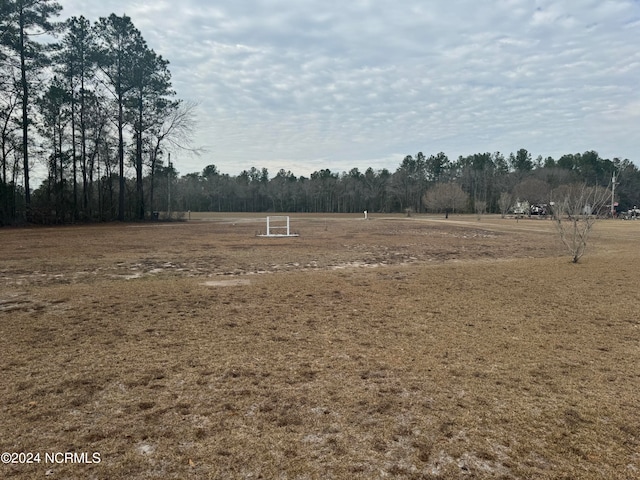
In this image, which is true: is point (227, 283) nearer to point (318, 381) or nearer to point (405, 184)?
point (318, 381)

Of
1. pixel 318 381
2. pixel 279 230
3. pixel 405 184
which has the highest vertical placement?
pixel 405 184

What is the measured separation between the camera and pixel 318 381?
3.72 meters

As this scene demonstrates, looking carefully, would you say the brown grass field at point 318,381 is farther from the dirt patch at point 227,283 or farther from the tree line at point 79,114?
the tree line at point 79,114

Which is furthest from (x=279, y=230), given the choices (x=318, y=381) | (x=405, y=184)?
(x=405, y=184)

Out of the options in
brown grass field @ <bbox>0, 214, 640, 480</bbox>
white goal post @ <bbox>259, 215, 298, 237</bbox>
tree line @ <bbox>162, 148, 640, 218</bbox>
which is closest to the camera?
brown grass field @ <bbox>0, 214, 640, 480</bbox>

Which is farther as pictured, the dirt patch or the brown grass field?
the dirt patch

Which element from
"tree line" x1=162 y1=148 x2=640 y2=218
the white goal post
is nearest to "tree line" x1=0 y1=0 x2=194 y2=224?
the white goal post

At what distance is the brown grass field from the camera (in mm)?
2520

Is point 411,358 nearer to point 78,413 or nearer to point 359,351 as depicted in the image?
point 359,351

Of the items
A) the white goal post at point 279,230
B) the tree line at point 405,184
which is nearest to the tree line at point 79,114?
the white goal post at point 279,230

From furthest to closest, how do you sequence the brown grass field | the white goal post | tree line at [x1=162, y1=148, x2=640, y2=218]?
tree line at [x1=162, y1=148, x2=640, y2=218] → the white goal post → the brown grass field

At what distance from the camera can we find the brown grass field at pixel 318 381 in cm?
252

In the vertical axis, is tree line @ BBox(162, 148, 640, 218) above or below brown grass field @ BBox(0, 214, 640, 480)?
above

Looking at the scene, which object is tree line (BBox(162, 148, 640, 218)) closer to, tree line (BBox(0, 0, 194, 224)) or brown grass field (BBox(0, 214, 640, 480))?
tree line (BBox(0, 0, 194, 224))
